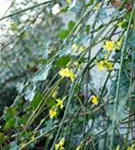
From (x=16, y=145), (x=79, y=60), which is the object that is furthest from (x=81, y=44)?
(x=16, y=145)

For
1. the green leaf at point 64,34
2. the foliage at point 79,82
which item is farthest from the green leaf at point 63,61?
the green leaf at point 64,34

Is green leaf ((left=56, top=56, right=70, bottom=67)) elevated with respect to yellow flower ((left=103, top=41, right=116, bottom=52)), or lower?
elevated

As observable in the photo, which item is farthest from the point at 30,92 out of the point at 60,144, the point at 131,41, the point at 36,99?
the point at 131,41

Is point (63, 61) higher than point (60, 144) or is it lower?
higher

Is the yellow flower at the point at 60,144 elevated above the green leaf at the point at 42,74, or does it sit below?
below

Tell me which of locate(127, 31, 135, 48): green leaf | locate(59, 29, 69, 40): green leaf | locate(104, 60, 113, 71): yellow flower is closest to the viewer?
locate(127, 31, 135, 48): green leaf

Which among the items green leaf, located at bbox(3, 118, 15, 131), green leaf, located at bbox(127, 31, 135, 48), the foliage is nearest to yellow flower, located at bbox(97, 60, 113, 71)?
the foliage

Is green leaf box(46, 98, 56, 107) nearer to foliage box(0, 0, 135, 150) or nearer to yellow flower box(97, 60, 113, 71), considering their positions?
foliage box(0, 0, 135, 150)

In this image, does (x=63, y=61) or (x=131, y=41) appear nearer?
(x=131, y=41)

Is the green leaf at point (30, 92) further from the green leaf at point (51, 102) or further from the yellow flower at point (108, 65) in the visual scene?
the yellow flower at point (108, 65)

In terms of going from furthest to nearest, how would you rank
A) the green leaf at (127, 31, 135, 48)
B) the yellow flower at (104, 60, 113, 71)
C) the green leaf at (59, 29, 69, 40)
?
the green leaf at (59, 29, 69, 40) < the yellow flower at (104, 60, 113, 71) < the green leaf at (127, 31, 135, 48)

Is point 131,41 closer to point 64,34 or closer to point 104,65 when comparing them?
point 104,65

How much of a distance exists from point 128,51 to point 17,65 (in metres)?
2.31

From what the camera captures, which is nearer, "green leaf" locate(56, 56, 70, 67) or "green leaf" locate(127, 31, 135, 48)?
"green leaf" locate(127, 31, 135, 48)
